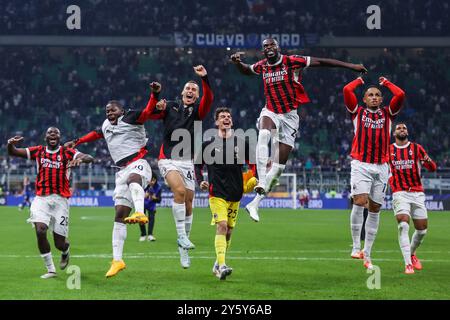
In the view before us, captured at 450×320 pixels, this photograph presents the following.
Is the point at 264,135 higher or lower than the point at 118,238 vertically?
higher

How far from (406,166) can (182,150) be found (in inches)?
174

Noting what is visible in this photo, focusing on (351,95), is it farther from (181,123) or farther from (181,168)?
(181,168)

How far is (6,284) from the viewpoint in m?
12.0

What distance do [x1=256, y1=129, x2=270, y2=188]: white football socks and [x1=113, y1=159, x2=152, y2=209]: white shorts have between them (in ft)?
6.55

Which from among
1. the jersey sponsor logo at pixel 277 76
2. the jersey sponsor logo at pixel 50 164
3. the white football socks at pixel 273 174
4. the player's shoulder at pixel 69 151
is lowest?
the white football socks at pixel 273 174

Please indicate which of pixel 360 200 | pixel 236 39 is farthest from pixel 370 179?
pixel 236 39

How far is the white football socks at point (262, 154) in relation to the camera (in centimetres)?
1300

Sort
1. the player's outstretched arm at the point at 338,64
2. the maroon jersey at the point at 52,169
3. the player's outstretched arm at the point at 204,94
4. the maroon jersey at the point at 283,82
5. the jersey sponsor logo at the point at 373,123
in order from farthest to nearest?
the jersey sponsor logo at the point at 373,123, the maroon jersey at the point at 52,169, the maroon jersey at the point at 283,82, the player's outstretched arm at the point at 204,94, the player's outstretched arm at the point at 338,64

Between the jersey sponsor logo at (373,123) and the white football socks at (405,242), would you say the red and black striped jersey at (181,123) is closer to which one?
the jersey sponsor logo at (373,123)

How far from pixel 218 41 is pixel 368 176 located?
1666 inches

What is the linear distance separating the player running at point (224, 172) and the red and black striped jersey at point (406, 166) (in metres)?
3.11

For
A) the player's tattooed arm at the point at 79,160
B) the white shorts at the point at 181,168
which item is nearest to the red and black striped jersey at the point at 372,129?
the white shorts at the point at 181,168

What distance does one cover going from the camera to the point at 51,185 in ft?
43.7

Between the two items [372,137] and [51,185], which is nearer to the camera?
[51,185]
